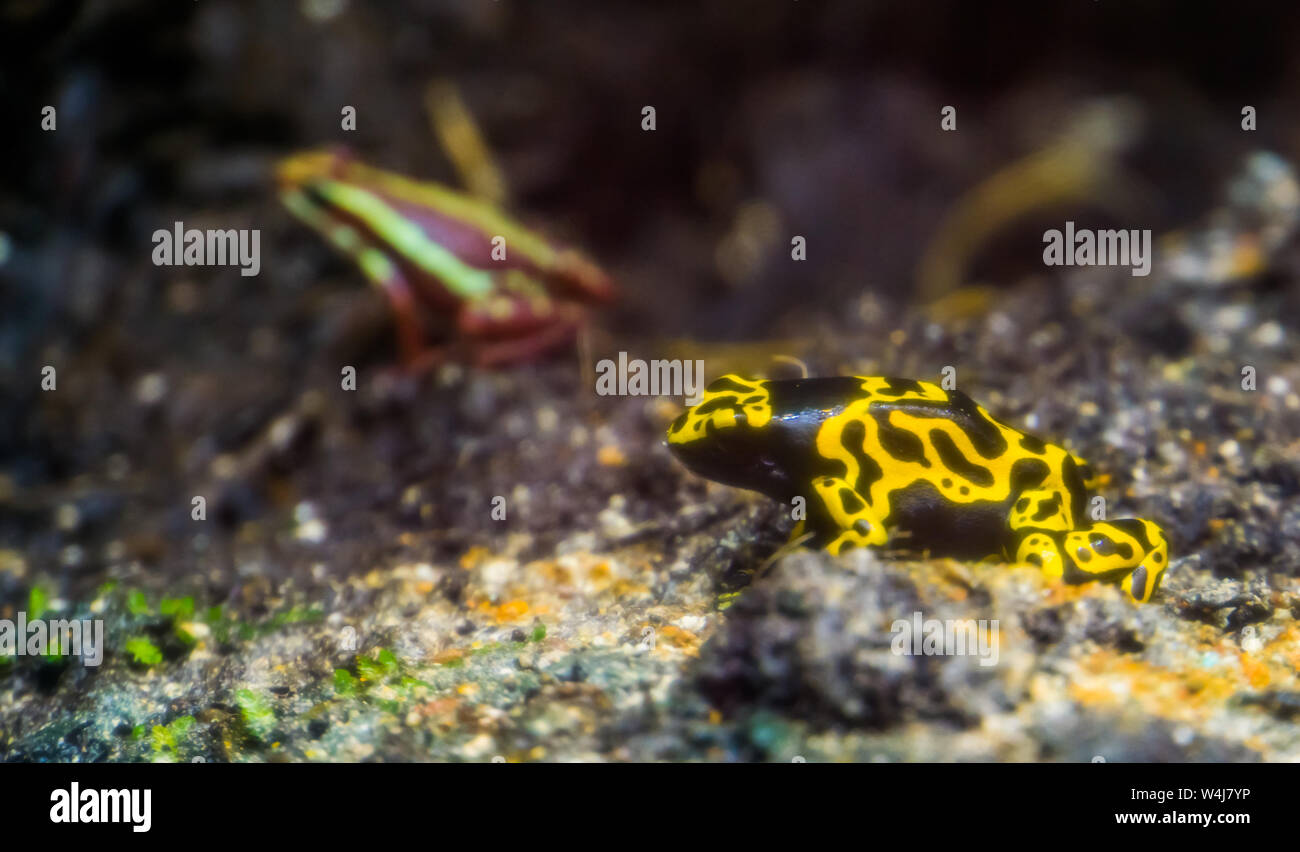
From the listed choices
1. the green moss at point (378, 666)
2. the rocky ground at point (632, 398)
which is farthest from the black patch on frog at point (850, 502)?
the green moss at point (378, 666)

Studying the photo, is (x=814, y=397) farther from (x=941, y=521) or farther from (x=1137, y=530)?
(x=1137, y=530)

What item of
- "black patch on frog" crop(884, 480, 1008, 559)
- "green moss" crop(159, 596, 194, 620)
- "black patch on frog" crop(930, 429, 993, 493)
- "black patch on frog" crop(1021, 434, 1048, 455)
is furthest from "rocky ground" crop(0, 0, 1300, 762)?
"black patch on frog" crop(1021, 434, 1048, 455)

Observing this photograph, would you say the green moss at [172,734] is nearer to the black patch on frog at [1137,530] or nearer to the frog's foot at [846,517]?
the frog's foot at [846,517]

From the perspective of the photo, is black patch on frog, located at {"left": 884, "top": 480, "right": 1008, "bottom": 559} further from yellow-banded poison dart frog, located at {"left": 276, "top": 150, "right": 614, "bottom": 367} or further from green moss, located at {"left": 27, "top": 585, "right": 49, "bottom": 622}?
green moss, located at {"left": 27, "top": 585, "right": 49, "bottom": 622}

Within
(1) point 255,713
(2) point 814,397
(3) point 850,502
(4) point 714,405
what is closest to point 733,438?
(4) point 714,405

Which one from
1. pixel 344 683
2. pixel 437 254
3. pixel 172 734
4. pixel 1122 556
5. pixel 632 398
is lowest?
pixel 172 734
